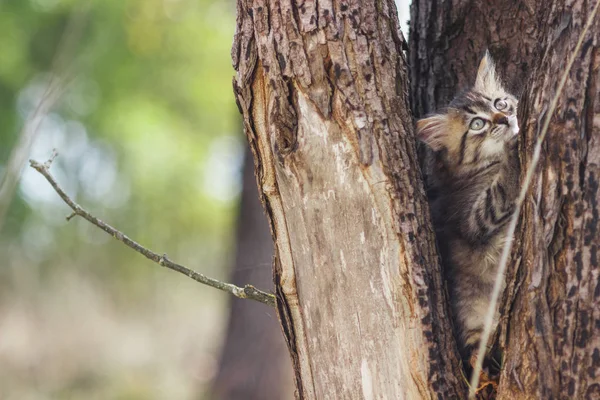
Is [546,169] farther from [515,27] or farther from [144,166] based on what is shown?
[144,166]

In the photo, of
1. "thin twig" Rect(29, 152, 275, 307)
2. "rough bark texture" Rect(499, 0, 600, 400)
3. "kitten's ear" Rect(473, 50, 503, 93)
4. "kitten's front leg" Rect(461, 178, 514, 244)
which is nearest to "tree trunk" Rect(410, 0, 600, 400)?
"rough bark texture" Rect(499, 0, 600, 400)

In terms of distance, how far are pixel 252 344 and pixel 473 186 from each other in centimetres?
378

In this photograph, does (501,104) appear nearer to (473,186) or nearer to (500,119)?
(500,119)

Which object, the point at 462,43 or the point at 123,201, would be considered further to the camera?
the point at 123,201

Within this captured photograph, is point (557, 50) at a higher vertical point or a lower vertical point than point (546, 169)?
higher

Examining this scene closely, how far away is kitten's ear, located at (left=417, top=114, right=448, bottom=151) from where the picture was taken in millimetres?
2730

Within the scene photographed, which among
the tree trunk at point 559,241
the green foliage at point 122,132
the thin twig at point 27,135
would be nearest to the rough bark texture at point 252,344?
the green foliage at point 122,132

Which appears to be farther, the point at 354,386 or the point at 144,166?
the point at 144,166

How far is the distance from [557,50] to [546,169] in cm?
34

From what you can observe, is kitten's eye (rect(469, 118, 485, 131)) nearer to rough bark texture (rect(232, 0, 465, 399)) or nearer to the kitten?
the kitten

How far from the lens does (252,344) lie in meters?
6.31

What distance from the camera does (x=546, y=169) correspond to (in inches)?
78.2

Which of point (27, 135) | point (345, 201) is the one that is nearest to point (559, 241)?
point (345, 201)

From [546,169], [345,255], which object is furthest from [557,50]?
[345,255]
